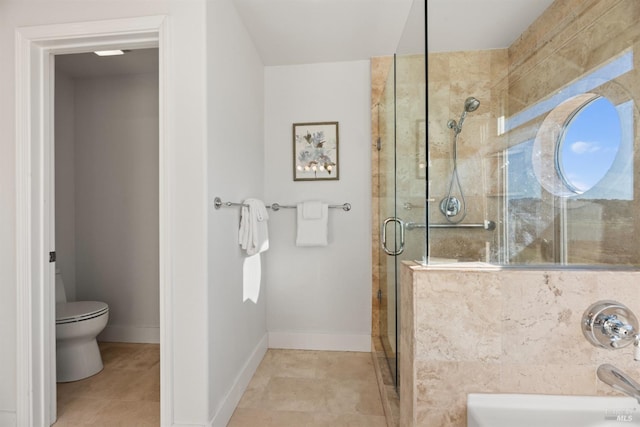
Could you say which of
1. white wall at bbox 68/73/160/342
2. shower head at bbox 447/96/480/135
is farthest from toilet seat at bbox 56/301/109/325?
shower head at bbox 447/96/480/135


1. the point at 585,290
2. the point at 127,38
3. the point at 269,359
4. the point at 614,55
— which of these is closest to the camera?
the point at 585,290

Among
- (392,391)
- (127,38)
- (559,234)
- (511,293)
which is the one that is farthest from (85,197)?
(559,234)

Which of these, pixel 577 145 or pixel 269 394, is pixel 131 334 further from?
pixel 577 145

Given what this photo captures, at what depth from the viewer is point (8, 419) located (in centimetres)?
152

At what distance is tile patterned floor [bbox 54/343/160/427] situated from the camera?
5.29 ft

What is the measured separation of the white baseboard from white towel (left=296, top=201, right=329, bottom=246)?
71.2 inches

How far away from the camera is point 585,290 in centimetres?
100

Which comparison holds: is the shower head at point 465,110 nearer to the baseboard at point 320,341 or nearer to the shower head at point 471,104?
the shower head at point 471,104

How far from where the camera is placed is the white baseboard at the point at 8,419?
1.52 meters

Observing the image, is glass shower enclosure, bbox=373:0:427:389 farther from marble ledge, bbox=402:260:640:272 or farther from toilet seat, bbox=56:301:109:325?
toilet seat, bbox=56:301:109:325

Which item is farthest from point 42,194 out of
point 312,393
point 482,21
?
point 482,21

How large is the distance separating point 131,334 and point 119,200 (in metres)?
1.16

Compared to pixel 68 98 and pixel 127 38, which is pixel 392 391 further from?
pixel 68 98

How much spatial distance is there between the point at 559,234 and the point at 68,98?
3.56 metres
